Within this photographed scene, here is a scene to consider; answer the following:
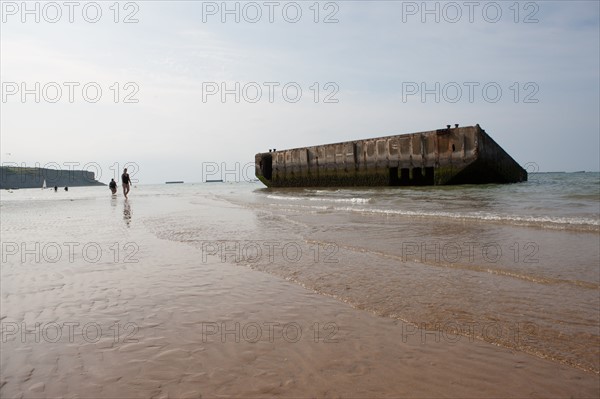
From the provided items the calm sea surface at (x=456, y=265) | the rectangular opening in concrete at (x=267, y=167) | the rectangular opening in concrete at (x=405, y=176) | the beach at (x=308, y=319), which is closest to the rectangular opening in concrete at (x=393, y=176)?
the rectangular opening in concrete at (x=405, y=176)

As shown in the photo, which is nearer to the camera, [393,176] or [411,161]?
[411,161]

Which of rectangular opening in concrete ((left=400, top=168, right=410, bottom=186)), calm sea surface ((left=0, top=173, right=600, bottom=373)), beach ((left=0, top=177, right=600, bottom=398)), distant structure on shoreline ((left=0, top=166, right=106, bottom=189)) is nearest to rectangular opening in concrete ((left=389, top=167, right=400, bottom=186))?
rectangular opening in concrete ((left=400, top=168, right=410, bottom=186))

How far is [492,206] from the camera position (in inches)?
404

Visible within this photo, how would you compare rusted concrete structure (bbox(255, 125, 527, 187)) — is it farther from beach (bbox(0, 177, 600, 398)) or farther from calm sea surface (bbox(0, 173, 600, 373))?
beach (bbox(0, 177, 600, 398))

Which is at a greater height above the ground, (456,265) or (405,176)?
(405,176)

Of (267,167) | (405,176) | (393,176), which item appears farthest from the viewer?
(267,167)

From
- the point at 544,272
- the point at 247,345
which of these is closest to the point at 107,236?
the point at 247,345

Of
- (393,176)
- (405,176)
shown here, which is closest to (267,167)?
(393,176)

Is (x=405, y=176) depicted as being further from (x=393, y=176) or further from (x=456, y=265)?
(x=456, y=265)

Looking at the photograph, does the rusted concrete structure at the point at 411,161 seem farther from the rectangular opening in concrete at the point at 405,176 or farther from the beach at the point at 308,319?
the beach at the point at 308,319

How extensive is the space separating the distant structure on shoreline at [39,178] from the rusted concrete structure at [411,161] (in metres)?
87.3

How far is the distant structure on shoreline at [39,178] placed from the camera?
105500 millimetres

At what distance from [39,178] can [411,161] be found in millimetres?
129695

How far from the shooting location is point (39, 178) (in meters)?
117
